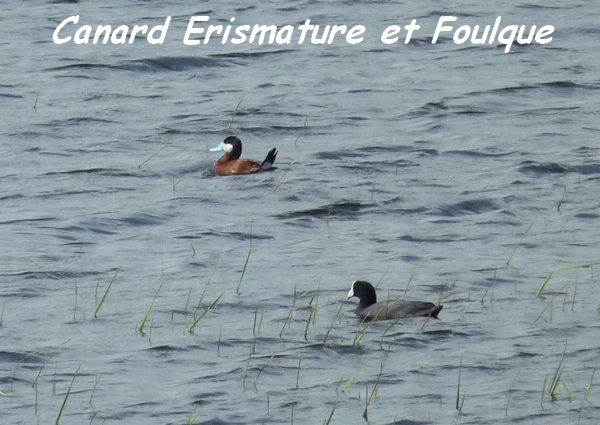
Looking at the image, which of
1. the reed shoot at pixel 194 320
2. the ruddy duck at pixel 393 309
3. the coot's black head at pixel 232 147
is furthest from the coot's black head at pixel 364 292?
the coot's black head at pixel 232 147

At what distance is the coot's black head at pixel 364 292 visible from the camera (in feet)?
37.1

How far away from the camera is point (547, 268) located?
1236cm

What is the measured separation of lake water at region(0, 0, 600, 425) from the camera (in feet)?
31.7

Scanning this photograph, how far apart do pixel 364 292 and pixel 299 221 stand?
9.76 ft

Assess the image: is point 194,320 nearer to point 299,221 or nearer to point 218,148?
point 299,221

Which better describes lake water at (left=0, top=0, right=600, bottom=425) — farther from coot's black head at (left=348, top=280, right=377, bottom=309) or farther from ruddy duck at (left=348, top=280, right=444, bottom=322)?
coot's black head at (left=348, top=280, right=377, bottom=309)

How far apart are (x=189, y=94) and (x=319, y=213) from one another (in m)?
6.39

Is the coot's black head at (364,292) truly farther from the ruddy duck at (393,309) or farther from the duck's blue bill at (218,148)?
the duck's blue bill at (218,148)

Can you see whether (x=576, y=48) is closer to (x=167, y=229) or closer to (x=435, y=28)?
(x=435, y=28)

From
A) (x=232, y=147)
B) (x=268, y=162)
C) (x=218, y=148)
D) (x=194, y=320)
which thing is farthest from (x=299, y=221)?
(x=194, y=320)

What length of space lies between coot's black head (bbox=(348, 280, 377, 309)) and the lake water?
0.61ft

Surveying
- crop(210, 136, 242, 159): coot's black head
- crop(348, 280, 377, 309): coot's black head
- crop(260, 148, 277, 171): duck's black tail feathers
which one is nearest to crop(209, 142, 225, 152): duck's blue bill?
crop(210, 136, 242, 159): coot's black head

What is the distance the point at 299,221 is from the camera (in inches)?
561

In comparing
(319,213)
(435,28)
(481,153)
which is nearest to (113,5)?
(435,28)
